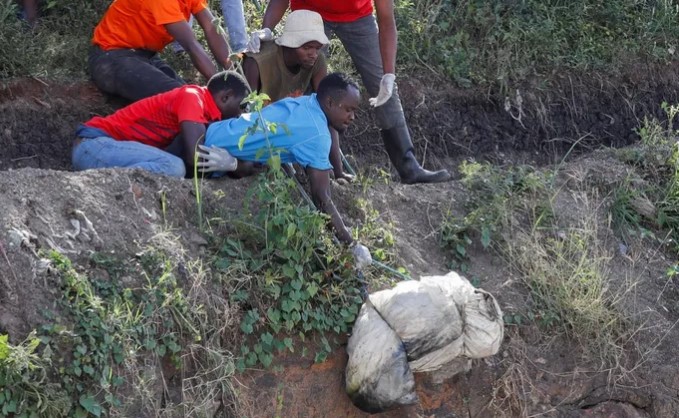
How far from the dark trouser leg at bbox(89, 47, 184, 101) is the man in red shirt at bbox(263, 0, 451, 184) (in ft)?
2.08

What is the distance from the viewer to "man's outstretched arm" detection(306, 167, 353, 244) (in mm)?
6082

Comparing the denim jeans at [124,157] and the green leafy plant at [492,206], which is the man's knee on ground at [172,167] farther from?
the green leafy plant at [492,206]

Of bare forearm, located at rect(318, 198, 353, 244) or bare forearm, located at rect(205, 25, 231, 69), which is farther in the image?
bare forearm, located at rect(205, 25, 231, 69)

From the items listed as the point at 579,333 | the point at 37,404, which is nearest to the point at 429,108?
the point at 579,333

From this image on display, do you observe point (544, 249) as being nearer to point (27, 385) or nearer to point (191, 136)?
point (191, 136)

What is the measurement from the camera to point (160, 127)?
6375 mm

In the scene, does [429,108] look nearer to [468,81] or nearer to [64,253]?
[468,81]

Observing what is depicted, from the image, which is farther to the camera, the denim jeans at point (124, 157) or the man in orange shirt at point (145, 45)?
the man in orange shirt at point (145, 45)

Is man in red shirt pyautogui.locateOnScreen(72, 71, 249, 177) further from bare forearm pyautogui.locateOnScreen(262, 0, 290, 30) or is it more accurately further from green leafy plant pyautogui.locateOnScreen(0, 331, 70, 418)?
Answer: green leafy plant pyautogui.locateOnScreen(0, 331, 70, 418)

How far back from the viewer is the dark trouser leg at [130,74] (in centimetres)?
688

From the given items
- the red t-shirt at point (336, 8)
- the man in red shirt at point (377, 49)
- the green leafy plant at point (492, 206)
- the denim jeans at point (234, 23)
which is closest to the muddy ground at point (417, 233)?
the green leafy plant at point (492, 206)

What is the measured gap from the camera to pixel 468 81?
8508 millimetres

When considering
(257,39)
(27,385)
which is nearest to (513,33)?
(257,39)

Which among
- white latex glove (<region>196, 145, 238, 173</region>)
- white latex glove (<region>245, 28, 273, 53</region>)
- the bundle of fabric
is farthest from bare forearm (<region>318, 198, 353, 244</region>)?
white latex glove (<region>245, 28, 273, 53</region>)
